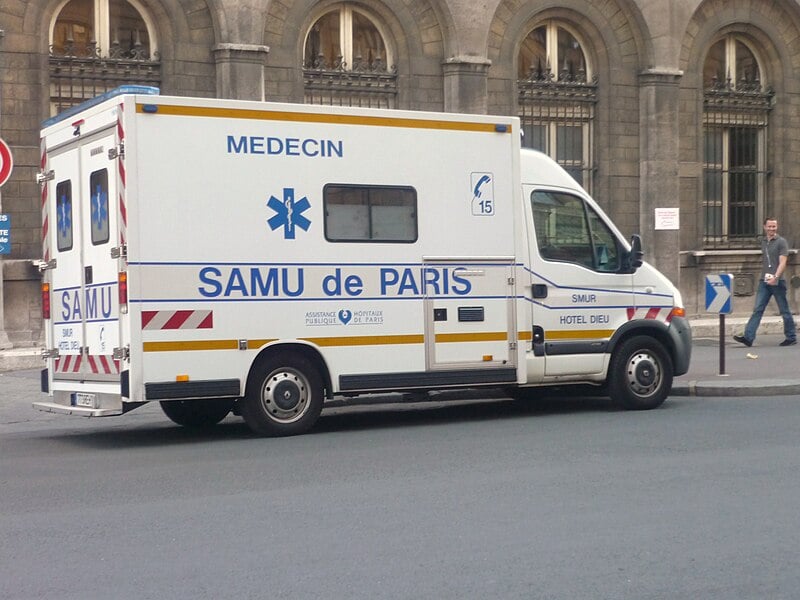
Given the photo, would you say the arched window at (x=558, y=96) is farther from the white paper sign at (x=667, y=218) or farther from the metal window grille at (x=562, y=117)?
the white paper sign at (x=667, y=218)

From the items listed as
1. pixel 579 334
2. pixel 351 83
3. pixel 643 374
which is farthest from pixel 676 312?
pixel 351 83

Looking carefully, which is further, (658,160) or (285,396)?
(658,160)

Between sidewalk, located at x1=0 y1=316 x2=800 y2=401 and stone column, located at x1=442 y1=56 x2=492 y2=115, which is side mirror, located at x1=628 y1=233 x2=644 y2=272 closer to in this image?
sidewalk, located at x1=0 y1=316 x2=800 y2=401

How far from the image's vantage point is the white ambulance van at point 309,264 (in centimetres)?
1063

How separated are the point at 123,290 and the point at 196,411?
7.03ft

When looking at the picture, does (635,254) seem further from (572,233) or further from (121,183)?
(121,183)

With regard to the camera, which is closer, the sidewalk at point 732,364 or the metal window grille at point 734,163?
the sidewalk at point 732,364

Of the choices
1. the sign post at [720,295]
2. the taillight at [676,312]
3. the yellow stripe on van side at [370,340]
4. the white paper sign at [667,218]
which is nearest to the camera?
Result: the yellow stripe on van side at [370,340]

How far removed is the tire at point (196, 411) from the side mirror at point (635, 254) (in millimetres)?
4061

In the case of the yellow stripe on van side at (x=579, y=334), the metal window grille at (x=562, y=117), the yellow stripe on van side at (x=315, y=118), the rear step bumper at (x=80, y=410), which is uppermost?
the metal window grille at (x=562, y=117)

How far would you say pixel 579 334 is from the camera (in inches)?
495

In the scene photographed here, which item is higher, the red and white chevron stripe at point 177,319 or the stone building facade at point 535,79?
the stone building facade at point 535,79

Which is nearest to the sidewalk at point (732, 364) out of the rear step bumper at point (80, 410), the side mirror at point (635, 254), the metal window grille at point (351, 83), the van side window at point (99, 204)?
the side mirror at point (635, 254)

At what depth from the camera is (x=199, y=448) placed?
1066 cm
